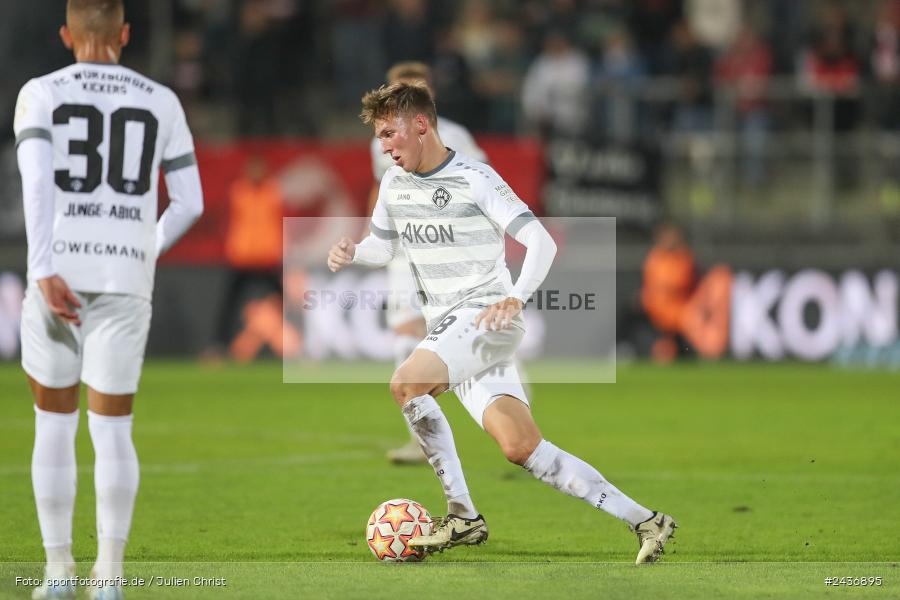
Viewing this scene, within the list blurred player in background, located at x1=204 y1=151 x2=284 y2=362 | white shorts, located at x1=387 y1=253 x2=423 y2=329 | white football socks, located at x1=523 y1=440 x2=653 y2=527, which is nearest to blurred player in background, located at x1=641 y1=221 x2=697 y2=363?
blurred player in background, located at x1=204 y1=151 x2=284 y2=362

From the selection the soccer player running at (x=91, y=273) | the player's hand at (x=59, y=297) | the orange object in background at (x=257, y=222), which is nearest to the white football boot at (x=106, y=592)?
the soccer player running at (x=91, y=273)

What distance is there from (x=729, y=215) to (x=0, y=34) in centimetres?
984

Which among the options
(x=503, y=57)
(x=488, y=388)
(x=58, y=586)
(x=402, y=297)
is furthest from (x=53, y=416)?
(x=503, y=57)

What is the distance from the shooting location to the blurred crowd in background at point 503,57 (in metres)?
18.7

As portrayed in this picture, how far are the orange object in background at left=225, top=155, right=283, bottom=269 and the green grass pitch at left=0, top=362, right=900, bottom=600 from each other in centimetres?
363

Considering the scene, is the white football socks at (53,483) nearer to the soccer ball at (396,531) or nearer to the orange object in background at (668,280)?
the soccer ball at (396,531)

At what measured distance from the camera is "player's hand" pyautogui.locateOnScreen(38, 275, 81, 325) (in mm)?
5156

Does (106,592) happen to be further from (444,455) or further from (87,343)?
(444,455)

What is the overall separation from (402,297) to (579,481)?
12.5 feet

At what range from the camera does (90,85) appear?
530 centimetres

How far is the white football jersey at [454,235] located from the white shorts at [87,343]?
1.59 metres

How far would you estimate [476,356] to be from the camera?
6.35 metres

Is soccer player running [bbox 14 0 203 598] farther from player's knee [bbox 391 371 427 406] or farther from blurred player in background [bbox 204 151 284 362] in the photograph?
blurred player in background [bbox 204 151 284 362]

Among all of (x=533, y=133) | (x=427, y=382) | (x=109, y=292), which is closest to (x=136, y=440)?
(x=427, y=382)
